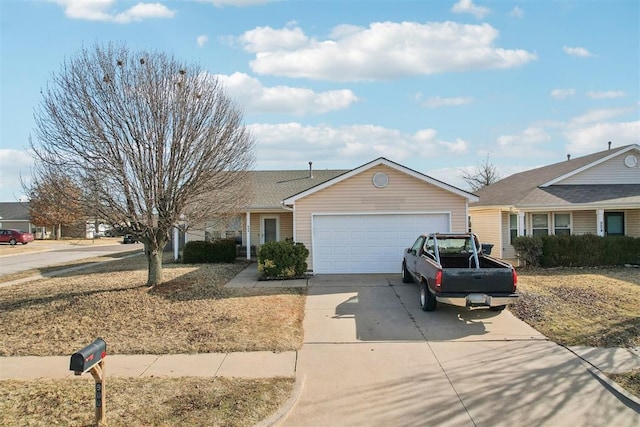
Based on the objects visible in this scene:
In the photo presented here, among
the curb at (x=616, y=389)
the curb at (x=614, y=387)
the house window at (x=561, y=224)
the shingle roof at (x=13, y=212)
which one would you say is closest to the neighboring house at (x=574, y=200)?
the house window at (x=561, y=224)

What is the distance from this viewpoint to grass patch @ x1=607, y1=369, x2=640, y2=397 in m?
5.12

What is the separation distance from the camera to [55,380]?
218 inches

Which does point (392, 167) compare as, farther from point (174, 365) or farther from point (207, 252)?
point (174, 365)

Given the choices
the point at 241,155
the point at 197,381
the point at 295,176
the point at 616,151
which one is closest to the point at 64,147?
the point at 241,155

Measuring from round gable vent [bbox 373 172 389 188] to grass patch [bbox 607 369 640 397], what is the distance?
9.33 m

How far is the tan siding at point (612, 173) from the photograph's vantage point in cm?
1892

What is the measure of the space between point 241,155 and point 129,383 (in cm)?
751

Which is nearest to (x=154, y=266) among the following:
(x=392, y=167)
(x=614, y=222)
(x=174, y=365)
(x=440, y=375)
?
(x=174, y=365)

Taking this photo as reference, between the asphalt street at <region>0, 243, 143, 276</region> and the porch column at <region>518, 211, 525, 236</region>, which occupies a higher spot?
the porch column at <region>518, 211, 525, 236</region>

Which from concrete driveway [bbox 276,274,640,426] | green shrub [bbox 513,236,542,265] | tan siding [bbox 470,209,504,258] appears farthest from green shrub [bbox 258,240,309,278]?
tan siding [bbox 470,209,504,258]

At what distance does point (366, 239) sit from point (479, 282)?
6451 mm

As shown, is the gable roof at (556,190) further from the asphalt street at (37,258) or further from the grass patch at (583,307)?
the asphalt street at (37,258)

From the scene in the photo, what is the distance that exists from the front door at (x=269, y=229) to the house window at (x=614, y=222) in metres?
15.0

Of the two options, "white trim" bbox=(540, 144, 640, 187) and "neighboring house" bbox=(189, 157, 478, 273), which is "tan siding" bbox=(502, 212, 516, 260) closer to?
"white trim" bbox=(540, 144, 640, 187)
